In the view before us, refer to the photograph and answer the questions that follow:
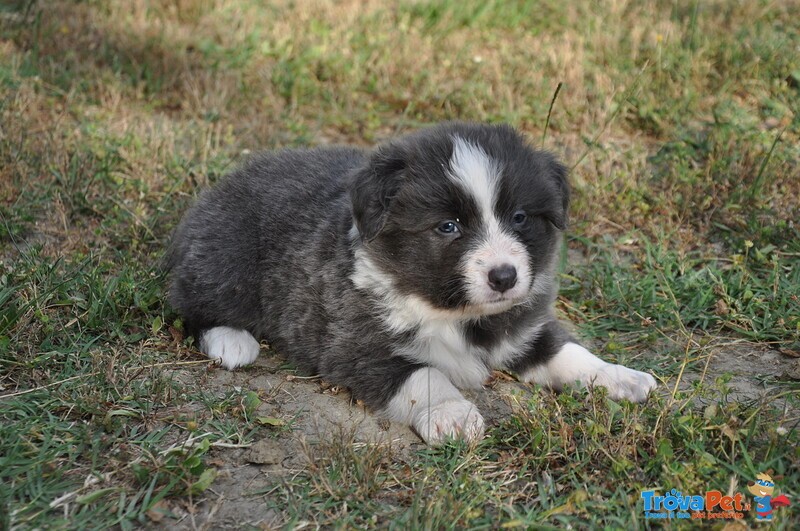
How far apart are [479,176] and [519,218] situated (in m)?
0.31

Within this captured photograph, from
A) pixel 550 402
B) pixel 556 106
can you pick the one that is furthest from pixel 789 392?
pixel 556 106

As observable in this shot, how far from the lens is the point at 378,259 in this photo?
409 cm

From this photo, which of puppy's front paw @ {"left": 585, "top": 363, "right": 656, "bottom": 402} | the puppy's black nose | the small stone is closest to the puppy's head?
the puppy's black nose

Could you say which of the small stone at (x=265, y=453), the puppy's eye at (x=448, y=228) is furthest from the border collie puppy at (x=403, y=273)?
the small stone at (x=265, y=453)

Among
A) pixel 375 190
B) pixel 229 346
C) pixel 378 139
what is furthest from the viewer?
pixel 378 139

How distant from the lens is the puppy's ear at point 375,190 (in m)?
3.95

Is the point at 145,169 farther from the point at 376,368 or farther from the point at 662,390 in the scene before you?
the point at 662,390

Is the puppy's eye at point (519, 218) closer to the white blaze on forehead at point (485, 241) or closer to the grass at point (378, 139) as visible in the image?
the white blaze on forehead at point (485, 241)

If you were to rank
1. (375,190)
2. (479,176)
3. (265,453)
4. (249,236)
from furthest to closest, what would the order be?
1. (249,236)
2. (375,190)
3. (479,176)
4. (265,453)

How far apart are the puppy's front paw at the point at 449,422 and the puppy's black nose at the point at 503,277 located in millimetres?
578

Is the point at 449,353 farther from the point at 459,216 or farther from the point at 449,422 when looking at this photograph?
the point at 459,216

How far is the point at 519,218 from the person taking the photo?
400 cm

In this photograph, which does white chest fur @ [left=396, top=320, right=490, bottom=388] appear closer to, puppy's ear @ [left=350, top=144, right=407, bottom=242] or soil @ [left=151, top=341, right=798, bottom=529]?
soil @ [left=151, top=341, right=798, bottom=529]

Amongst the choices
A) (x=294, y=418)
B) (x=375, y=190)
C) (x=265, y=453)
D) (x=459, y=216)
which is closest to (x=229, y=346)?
(x=294, y=418)
